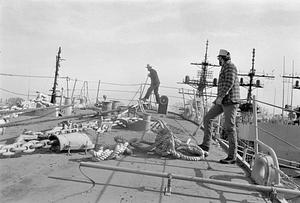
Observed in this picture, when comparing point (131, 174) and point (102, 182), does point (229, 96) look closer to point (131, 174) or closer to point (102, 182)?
point (131, 174)

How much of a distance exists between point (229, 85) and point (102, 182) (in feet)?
6.79

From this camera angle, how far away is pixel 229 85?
376 centimetres

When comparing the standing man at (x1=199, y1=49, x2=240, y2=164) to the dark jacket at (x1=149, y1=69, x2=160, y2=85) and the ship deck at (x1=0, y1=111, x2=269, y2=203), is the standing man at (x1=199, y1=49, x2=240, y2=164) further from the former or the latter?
the dark jacket at (x1=149, y1=69, x2=160, y2=85)

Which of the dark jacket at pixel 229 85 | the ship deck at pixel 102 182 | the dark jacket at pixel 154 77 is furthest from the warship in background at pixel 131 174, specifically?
the dark jacket at pixel 154 77

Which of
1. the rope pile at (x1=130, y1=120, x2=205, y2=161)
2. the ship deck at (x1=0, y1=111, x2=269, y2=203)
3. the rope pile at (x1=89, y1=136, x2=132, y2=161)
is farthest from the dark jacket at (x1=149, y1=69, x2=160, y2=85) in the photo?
the ship deck at (x1=0, y1=111, x2=269, y2=203)

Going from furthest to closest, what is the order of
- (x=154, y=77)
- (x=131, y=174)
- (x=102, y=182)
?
(x=154, y=77), (x=131, y=174), (x=102, y=182)

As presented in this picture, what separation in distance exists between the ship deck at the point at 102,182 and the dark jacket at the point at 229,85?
87 centimetres

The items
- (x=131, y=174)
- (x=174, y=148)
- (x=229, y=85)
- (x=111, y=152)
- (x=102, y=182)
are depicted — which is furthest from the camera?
(x=229, y=85)

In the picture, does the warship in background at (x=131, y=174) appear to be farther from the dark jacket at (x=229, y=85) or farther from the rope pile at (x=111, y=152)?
the dark jacket at (x=229, y=85)

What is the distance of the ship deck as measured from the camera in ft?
7.14

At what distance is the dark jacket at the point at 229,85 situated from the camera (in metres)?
3.75

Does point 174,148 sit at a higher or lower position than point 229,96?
lower

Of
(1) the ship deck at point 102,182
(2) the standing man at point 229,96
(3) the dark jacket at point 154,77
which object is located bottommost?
(1) the ship deck at point 102,182

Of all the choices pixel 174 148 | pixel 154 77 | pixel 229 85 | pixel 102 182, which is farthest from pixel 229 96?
pixel 154 77
